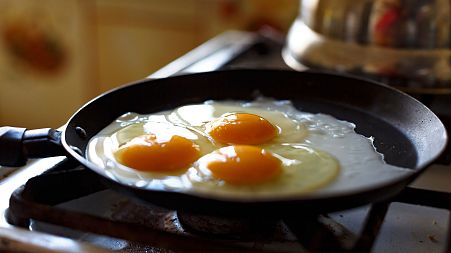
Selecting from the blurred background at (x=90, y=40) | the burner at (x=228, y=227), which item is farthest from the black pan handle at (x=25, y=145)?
the blurred background at (x=90, y=40)

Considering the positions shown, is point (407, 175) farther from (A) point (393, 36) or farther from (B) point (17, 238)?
(A) point (393, 36)

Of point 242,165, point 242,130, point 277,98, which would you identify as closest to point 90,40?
point 277,98

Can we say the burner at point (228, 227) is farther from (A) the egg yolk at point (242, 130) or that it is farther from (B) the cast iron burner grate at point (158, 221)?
(A) the egg yolk at point (242, 130)

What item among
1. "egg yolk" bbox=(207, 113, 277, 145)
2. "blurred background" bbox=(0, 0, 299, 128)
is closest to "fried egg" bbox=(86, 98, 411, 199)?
"egg yolk" bbox=(207, 113, 277, 145)

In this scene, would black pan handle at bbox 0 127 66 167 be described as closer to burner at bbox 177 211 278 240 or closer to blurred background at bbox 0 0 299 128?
burner at bbox 177 211 278 240

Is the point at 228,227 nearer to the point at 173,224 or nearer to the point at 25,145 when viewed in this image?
the point at 173,224
